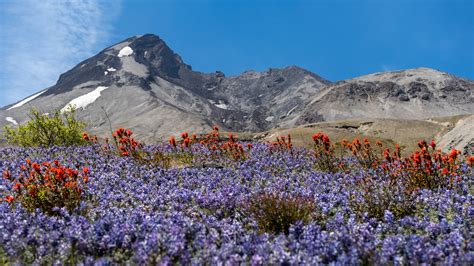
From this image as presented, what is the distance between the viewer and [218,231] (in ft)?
25.3

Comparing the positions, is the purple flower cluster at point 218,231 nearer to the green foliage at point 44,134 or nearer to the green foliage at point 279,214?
the green foliage at point 279,214

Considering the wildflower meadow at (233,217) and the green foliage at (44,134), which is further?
the green foliage at (44,134)

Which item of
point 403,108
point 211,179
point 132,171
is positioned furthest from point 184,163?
point 403,108

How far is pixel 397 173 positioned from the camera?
41.5 feet

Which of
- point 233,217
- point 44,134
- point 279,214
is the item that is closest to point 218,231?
point 279,214

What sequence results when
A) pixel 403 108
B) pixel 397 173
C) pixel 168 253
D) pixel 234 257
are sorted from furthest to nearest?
pixel 403 108 → pixel 397 173 → pixel 168 253 → pixel 234 257

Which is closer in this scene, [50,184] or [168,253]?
[168,253]

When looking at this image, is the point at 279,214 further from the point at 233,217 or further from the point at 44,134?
the point at 44,134

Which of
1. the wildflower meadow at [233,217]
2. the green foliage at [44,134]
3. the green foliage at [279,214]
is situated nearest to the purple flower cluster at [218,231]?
the wildflower meadow at [233,217]

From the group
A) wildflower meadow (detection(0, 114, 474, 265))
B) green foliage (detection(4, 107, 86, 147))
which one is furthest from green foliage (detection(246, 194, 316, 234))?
green foliage (detection(4, 107, 86, 147))

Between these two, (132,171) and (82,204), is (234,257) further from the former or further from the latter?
(132,171)

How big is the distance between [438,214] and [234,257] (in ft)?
16.5

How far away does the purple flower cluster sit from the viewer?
597 cm

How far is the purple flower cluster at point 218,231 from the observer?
5.97m
